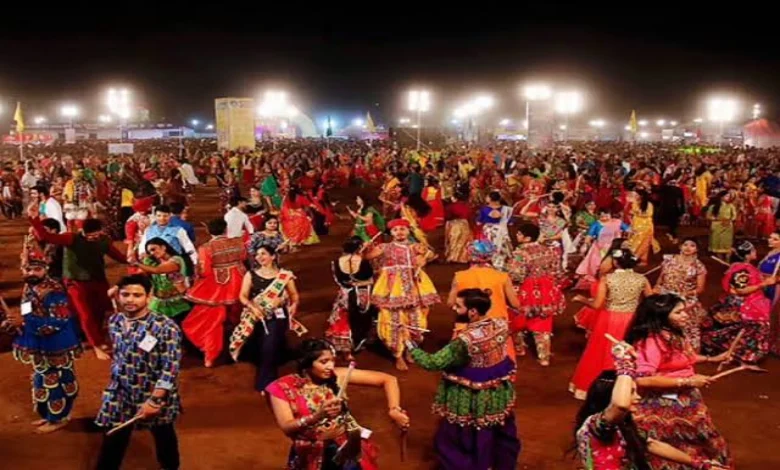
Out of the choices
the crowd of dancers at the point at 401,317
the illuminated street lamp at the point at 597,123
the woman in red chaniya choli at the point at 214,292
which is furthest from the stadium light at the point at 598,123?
the woman in red chaniya choli at the point at 214,292

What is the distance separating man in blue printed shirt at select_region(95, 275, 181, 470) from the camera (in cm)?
432

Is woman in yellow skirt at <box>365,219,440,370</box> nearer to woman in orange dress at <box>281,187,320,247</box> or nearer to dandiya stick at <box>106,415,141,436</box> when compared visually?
dandiya stick at <box>106,415,141,436</box>

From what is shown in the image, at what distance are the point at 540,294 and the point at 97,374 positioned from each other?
4.43 m

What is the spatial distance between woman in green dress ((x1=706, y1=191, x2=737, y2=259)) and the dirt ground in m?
6.03

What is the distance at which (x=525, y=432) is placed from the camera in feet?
19.6

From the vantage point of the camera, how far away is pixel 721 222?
13305 mm

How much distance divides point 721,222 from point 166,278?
1023cm

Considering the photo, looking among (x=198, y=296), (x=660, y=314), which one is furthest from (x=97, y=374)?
(x=660, y=314)

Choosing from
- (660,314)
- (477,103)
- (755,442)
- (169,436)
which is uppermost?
(477,103)

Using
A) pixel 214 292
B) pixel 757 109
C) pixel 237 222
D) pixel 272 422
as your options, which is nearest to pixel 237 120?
pixel 237 222

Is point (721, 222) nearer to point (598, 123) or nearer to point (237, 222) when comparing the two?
point (237, 222)

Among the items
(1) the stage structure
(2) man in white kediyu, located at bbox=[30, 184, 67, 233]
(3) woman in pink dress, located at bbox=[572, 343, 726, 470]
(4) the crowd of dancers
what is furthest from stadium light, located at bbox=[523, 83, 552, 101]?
(3) woman in pink dress, located at bbox=[572, 343, 726, 470]

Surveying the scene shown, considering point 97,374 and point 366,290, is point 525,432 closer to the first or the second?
point 366,290

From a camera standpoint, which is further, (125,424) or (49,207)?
(49,207)
